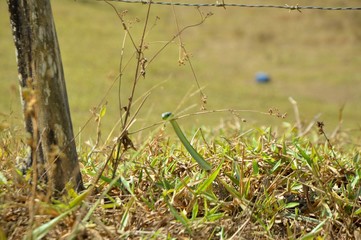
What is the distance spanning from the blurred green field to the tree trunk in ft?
13.3

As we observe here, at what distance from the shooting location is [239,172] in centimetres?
274

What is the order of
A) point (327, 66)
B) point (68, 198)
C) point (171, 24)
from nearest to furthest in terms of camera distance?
point (68, 198) → point (327, 66) → point (171, 24)

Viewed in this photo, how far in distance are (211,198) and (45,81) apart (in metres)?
0.75

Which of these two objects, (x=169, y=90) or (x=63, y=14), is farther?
(x=63, y=14)

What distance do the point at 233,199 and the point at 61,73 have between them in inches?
31.7

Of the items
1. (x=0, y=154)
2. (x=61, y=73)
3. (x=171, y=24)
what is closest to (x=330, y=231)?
(x=61, y=73)

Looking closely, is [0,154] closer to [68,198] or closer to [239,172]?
[68,198]

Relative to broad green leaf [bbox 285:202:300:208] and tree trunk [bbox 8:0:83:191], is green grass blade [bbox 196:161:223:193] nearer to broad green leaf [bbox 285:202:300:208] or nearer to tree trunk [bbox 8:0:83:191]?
broad green leaf [bbox 285:202:300:208]

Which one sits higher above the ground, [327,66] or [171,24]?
[171,24]

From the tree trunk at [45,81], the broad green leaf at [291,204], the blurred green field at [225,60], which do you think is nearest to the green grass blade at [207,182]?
the broad green leaf at [291,204]

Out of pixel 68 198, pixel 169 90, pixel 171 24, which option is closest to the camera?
pixel 68 198

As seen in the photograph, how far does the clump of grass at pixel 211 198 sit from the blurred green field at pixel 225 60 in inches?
152

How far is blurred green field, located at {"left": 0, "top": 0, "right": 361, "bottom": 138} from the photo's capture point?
910 cm

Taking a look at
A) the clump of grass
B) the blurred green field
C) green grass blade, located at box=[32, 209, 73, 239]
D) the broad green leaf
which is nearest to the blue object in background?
the blurred green field
